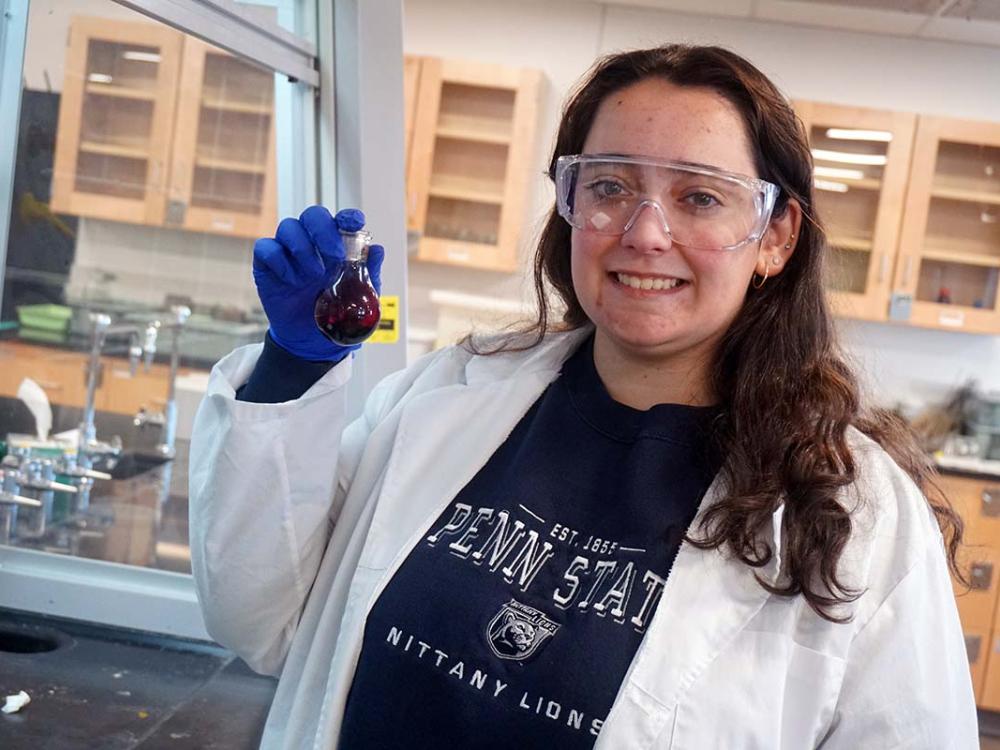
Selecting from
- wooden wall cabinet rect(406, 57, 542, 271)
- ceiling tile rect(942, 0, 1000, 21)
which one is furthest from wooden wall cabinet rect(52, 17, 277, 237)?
ceiling tile rect(942, 0, 1000, 21)

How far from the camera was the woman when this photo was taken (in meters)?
1.06

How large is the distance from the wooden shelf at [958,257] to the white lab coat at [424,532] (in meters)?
3.83

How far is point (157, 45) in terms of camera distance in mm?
2244

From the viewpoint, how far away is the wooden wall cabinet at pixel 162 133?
2.03m

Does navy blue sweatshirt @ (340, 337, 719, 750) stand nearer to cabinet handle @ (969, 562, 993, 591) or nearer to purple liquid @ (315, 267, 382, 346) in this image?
purple liquid @ (315, 267, 382, 346)

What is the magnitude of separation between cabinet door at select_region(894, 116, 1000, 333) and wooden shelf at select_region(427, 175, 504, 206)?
73.2 inches

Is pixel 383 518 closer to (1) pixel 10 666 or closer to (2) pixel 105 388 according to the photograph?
(1) pixel 10 666

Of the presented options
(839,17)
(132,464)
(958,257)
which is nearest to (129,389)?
(132,464)

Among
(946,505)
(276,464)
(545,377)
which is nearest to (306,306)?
(276,464)

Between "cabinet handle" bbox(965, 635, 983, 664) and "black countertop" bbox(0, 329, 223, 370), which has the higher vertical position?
"black countertop" bbox(0, 329, 223, 370)

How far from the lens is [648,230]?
1.14 m

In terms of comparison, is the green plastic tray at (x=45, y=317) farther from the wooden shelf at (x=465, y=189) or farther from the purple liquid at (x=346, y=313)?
the wooden shelf at (x=465, y=189)

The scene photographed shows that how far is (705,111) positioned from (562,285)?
35 centimetres

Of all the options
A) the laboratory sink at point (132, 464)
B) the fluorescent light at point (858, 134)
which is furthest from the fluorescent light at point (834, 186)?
the laboratory sink at point (132, 464)
